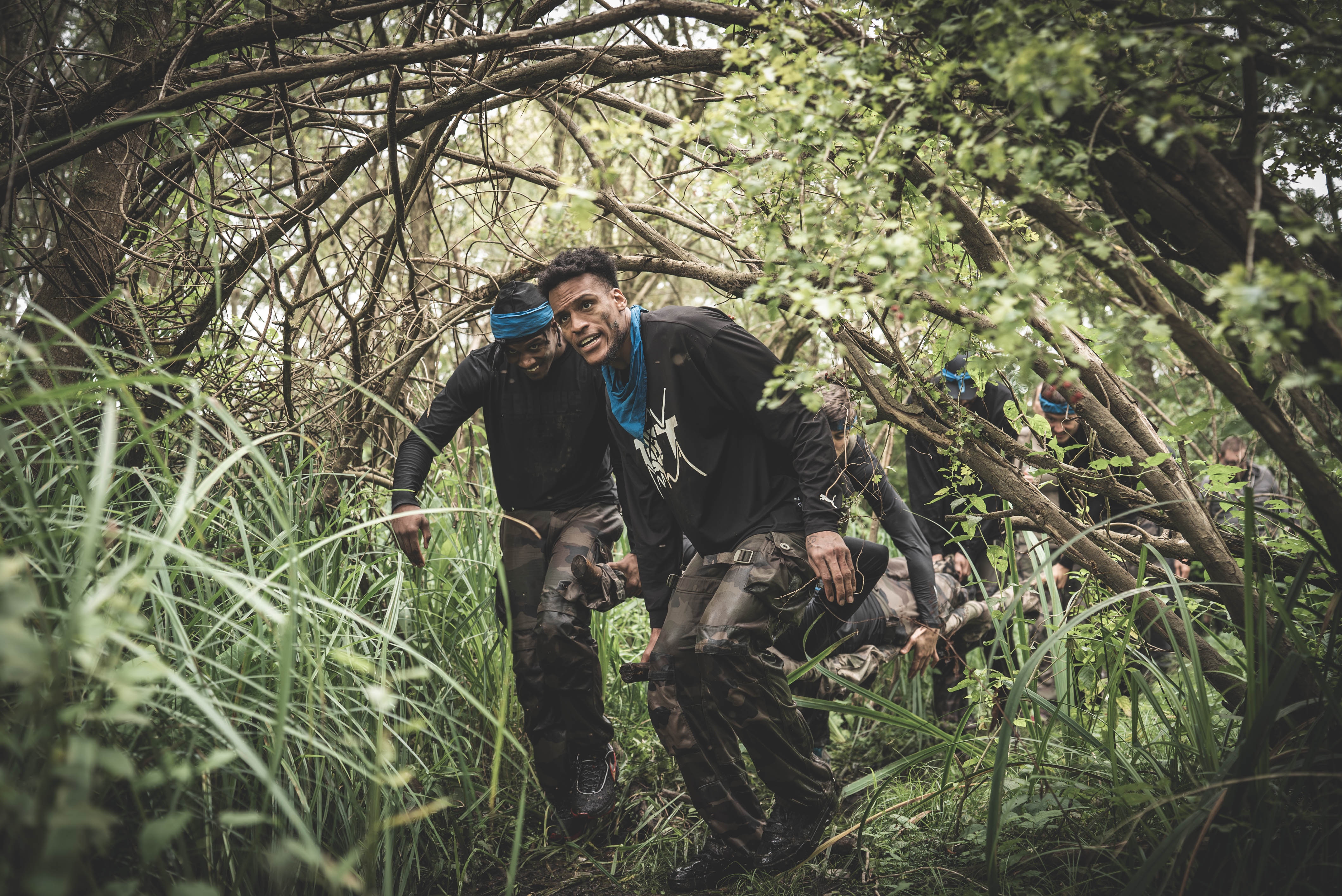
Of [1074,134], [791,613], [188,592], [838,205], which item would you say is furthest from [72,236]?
[1074,134]

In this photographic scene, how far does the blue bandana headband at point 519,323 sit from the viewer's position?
3.07m

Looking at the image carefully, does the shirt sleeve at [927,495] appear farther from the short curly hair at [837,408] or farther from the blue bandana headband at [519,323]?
the blue bandana headband at [519,323]

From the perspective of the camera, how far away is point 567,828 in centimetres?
280

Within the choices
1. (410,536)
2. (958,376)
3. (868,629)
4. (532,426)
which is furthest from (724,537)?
(868,629)

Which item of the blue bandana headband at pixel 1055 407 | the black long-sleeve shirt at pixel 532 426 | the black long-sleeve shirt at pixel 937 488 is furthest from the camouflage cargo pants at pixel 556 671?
the blue bandana headband at pixel 1055 407

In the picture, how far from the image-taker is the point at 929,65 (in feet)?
5.88

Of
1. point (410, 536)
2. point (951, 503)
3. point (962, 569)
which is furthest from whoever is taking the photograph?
point (962, 569)

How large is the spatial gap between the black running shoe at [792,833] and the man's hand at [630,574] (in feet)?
3.28

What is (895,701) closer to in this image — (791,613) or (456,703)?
(791,613)

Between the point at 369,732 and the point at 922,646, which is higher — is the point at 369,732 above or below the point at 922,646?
above

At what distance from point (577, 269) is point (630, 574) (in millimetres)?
1243

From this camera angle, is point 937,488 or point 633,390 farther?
point 937,488

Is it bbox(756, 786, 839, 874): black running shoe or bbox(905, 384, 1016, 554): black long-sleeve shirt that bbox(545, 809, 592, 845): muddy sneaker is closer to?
bbox(756, 786, 839, 874): black running shoe

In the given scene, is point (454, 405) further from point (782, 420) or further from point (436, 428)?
point (782, 420)
